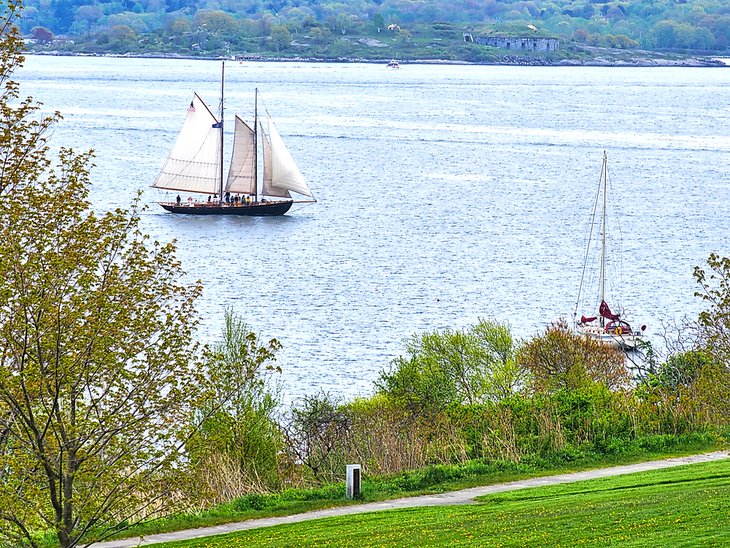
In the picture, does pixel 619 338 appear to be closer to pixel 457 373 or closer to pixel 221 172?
pixel 457 373

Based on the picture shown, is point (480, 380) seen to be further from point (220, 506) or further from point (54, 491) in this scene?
point (54, 491)

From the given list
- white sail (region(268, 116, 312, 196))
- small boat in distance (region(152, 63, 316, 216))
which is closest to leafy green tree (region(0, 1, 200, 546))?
white sail (region(268, 116, 312, 196))

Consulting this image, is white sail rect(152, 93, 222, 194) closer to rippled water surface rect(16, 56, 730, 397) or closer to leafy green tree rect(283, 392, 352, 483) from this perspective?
rippled water surface rect(16, 56, 730, 397)

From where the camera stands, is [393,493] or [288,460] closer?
[393,493]

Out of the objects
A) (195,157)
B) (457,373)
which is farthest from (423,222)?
(457,373)

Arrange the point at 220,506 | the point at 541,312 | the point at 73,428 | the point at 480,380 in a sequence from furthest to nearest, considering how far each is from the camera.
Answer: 1. the point at 541,312
2. the point at 480,380
3. the point at 220,506
4. the point at 73,428

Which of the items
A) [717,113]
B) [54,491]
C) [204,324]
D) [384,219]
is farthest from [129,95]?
[54,491]

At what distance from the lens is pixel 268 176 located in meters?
85.1

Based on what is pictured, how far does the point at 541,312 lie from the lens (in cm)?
5116

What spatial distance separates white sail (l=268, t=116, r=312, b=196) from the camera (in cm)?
8138

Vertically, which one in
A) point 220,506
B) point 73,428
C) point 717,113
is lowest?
point 220,506

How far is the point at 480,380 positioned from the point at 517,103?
147 meters

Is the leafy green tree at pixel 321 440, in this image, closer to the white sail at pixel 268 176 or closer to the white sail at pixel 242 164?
the white sail at pixel 268 176

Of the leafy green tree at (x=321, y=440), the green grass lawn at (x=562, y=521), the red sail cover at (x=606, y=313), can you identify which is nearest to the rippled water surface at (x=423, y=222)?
the red sail cover at (x=606, y=313)
